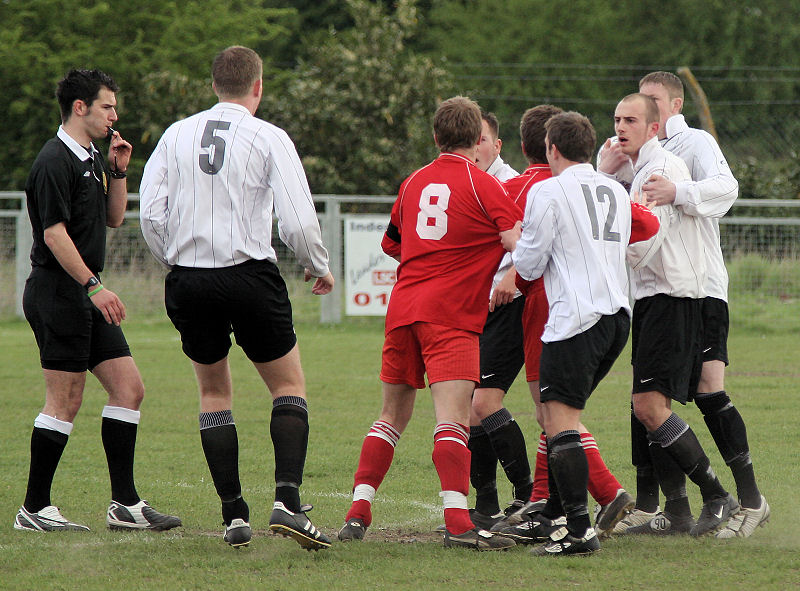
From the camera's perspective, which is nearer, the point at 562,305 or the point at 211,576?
the point at 211,576

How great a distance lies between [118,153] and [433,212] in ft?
5.76

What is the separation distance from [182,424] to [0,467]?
1971 mm

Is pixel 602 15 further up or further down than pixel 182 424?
further up

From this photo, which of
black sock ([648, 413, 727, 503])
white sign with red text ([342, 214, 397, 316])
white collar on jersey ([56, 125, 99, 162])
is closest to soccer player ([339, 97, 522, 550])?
black sock ([648, 413, 727, 503])

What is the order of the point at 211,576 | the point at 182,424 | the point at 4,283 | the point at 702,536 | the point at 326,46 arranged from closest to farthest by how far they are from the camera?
the point at 211,576
the point at 702,536
the point at 182,424
the point at 4,283
the point at 326,46

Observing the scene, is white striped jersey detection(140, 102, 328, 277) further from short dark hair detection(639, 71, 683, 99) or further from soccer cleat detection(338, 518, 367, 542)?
short dark hair detection(639, 71, 683, 99)

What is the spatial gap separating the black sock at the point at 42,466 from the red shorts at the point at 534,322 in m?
2.41

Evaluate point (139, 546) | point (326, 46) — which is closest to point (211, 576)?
point (139, 546)

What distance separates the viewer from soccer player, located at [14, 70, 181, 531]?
5449 mm

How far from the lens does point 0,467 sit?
715 cm

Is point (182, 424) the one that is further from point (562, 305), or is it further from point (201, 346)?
point (562, 305)

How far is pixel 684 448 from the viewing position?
534 centimetres

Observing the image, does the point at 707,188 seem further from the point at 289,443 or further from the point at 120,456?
the point at 120,456

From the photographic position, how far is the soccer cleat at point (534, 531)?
5109 millimetres
